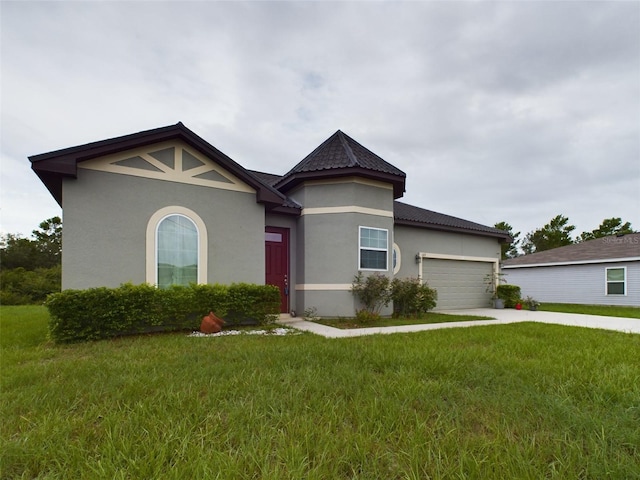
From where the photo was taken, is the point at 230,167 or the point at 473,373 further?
the point at 230,167

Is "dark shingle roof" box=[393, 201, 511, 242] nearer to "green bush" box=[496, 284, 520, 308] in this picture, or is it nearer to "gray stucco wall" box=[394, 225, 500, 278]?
"gray stucco wall" box=[394, 225, 500, 278]

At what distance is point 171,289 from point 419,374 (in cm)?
548

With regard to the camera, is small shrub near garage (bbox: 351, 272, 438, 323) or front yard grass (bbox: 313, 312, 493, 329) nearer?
front yard grass (bbox: 313, 312, 493, 329)

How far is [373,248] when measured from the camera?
382 inches

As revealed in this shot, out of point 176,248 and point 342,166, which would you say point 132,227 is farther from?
point 342,166

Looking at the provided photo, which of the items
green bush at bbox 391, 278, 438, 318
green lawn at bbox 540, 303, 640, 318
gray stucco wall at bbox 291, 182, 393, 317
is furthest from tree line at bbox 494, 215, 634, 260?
gray stucco wall at bbox 291, 182, 393, 317

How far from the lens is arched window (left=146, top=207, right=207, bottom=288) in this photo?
280 inches

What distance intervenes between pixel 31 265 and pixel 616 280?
44.2 metres

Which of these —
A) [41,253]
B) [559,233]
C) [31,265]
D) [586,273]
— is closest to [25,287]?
[31,265]

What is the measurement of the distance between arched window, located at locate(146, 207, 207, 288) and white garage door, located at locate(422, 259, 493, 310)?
28.6 feet

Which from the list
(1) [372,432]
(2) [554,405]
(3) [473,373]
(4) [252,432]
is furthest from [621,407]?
(4) [252,432]

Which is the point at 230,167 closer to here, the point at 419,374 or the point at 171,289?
the point at 171,289

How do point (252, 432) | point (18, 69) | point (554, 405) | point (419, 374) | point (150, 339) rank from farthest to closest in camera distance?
1. point (18, 69)
2. point (150, 339)
3. point (419, 374)
4. point (554, 405)
5. point (252, 432)

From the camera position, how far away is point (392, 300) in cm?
966
